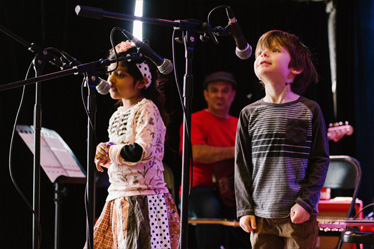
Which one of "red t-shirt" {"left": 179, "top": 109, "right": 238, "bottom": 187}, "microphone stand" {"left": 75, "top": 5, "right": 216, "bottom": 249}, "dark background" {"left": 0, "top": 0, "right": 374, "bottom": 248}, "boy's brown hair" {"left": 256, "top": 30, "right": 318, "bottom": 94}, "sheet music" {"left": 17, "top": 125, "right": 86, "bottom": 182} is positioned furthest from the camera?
"dark background" {"left": 0, "top": 0, "right": 374, "bottom": 248}

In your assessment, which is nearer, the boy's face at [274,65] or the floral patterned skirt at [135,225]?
the boy's face at [274,65]

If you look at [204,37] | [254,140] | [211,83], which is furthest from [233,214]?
[204,37]

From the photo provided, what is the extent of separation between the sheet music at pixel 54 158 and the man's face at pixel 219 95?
1.48m

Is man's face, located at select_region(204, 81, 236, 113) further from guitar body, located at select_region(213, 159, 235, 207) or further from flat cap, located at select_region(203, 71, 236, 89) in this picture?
guitar body, located at select_region(213, 159, 235, 207)

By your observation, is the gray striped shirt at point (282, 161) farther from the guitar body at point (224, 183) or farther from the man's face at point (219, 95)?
the man's face at point (219, 95)

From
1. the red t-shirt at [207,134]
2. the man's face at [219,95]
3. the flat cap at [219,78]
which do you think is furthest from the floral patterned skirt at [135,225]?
the flat cap at [219,78]

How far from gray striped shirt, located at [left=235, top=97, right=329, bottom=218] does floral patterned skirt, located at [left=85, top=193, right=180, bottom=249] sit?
0.50 meters

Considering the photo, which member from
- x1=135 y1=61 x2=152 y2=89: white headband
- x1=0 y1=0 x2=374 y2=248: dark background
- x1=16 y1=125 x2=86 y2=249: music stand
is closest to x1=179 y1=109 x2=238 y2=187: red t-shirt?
x1=0 y1=0 x2=374 y2=248: dark background

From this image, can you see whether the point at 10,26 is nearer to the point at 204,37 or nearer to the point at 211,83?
the point at 211,83

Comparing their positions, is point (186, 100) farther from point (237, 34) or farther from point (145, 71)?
point (145, 71)

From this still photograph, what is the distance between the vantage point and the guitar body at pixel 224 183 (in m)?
3.89

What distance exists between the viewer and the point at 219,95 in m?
4.29

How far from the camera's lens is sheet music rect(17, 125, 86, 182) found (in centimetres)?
312

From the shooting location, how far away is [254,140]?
212 centimetres
